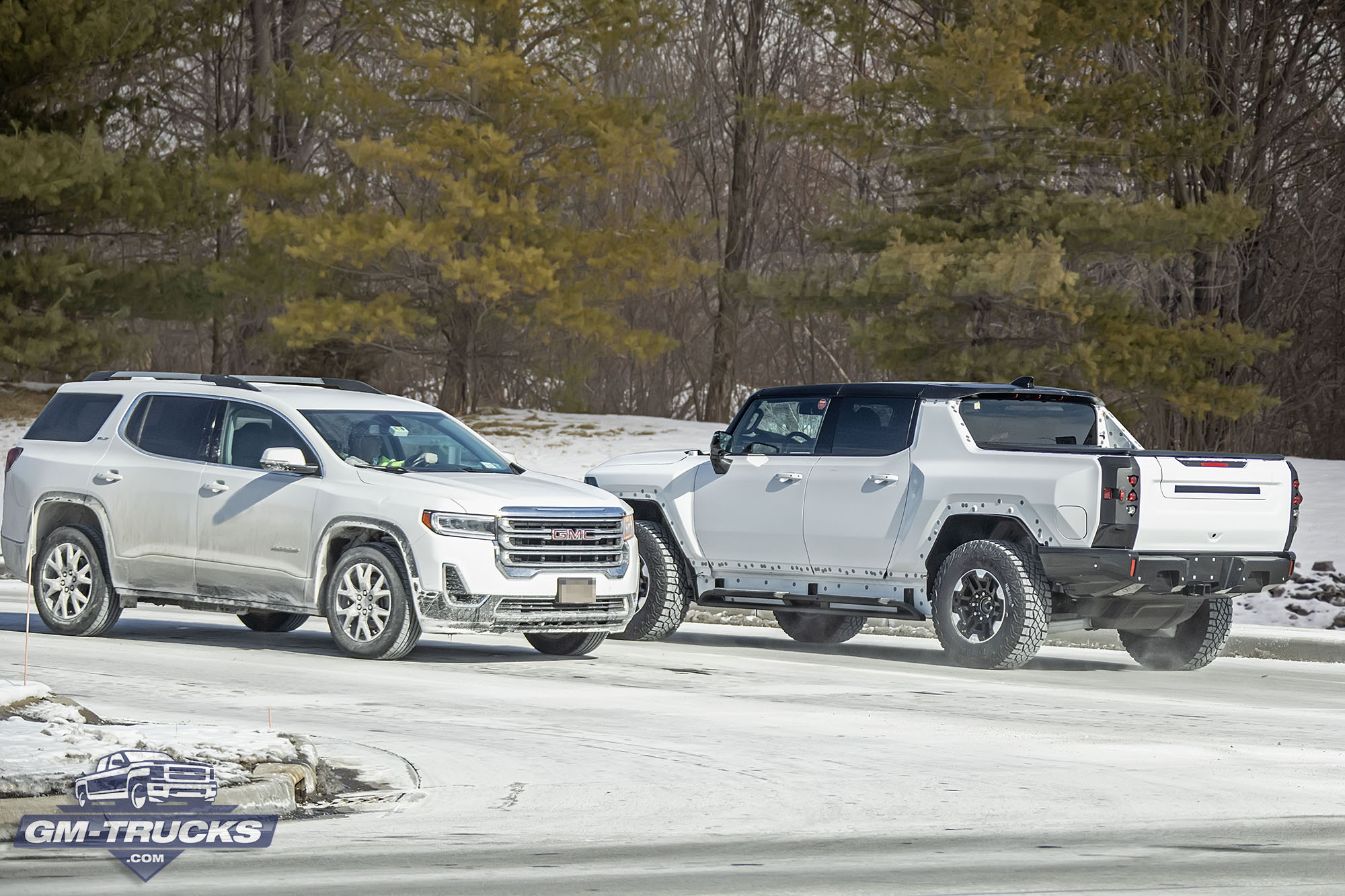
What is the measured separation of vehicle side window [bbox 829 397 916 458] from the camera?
1430 cm

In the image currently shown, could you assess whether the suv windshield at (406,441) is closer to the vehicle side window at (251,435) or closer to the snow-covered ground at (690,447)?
the vehicle side window at (251,435)

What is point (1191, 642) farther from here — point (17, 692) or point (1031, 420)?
point (17, 692)

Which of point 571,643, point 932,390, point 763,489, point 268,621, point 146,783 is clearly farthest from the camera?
point 268,621

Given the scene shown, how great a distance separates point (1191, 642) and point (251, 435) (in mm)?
7016

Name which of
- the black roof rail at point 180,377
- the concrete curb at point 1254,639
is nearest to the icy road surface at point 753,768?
the concrete curb at point 1254,639

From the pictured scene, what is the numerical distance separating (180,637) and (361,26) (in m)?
25.7

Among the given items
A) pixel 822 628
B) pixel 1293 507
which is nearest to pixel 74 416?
pixel 822 628

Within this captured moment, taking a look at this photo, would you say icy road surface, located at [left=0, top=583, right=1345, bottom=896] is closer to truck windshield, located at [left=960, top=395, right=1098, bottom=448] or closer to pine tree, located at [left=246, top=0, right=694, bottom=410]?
truck windshield, located at [left=960, top=395, right=1098, bottom=448]

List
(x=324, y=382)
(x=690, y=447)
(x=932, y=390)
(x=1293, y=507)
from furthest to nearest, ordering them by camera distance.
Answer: (x=690, y=447)
(x=324, y=382)
(x=932, y=390)
(x=1293, y=507)

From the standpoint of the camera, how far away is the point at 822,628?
1648 centimetres

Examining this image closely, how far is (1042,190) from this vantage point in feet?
92.8

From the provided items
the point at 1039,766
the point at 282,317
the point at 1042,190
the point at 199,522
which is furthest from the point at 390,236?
the point at 1039,766

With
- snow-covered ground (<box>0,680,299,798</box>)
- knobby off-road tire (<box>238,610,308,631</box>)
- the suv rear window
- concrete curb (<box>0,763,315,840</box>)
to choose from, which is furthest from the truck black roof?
concrete curb (<box>0,763,315,840</box>)

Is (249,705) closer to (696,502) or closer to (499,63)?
(696,502)
